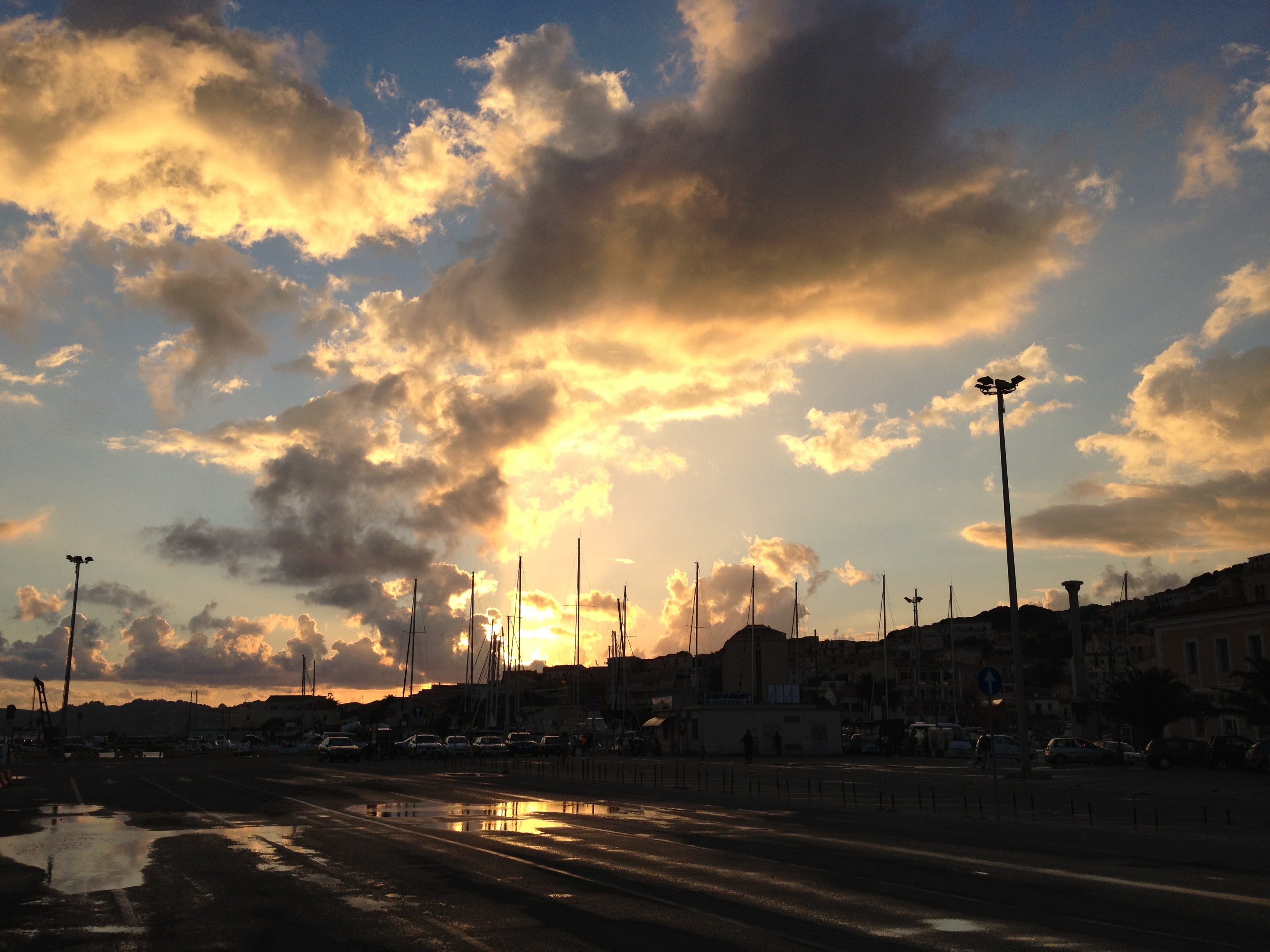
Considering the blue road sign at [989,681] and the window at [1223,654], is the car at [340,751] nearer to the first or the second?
the blue road sign at [989,681]

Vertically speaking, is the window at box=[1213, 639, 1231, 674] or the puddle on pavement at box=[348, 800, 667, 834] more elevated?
the window at box=[1213, 639, 1231, 674]

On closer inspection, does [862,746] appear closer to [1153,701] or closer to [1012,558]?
[1153,701]

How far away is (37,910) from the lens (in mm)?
12234

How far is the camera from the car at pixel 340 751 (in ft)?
207

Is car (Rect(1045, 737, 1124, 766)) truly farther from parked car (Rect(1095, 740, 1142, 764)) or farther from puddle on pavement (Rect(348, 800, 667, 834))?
puddle on pavement (Rect(348, 800, 667, 834))

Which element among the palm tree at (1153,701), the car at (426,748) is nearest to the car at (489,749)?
the car at (426,748)

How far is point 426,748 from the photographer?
6581cm

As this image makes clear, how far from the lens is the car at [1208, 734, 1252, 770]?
4781 centimetres

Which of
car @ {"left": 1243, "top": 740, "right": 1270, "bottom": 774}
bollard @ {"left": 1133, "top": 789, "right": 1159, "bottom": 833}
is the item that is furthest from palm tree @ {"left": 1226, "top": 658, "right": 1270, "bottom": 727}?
bollard @ {"left": 1133, "top": 789, "right": 1159, "bottom": 833}

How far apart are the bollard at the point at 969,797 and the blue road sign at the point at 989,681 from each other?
2501 mm

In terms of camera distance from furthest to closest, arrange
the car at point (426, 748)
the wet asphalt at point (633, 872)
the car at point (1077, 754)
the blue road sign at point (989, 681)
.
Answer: the car at point (426, 748) < the car at point (1077, 754) < the blue road sign at point (989, 681) < the wet asphalt at point (633, 872)

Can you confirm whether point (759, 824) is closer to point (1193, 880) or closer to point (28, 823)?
point (1193, 880)

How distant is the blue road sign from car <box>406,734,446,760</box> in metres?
45.1

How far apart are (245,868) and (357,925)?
5406 mm
